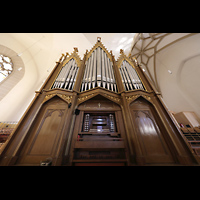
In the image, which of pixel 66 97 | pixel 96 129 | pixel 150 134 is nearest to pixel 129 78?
pixel 150 134

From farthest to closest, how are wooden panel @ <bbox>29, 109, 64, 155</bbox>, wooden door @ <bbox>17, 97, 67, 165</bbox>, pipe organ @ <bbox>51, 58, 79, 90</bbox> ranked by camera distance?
pipe organ @ <bbox>51, 58, 79, 90</bbox> < wooden panel @ <bbox>29, 109, 64, 155</bbox> < wooden door @ <bbox>17, 97, 67, 165</bbox>

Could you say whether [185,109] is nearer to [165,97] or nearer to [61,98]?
[165,97]

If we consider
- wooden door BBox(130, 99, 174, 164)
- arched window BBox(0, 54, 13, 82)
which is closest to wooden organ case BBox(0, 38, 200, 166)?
wooden door BBox(130, 99, 174, 164)

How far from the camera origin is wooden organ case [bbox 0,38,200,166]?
1973mm

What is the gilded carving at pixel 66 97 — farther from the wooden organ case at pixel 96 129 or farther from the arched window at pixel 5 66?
the arched window at pixel 5 66

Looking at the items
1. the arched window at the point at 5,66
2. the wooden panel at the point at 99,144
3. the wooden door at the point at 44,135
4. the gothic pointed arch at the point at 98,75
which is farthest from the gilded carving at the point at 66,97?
the arched window at the point at 5,66

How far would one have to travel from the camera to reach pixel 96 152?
7.23 feet

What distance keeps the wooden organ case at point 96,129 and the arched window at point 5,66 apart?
266 inches

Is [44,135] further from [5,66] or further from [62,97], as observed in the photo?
[5,66]

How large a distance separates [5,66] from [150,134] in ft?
37.0

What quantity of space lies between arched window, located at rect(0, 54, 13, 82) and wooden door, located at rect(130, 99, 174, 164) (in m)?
10.2

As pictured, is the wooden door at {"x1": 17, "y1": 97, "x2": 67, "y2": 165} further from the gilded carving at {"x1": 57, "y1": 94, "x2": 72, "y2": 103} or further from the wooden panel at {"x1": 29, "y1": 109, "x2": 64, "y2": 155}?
the gilded carving at {"x1": 57, "y1": 94, "x2": 72, "y2": 103}

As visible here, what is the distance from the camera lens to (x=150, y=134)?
7.85 ft
